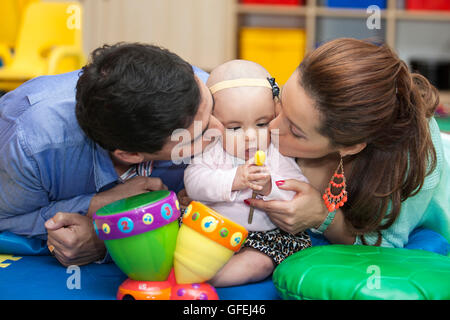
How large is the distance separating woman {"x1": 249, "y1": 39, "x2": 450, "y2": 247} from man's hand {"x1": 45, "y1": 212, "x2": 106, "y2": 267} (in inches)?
17.5

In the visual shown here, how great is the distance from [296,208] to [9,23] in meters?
3.15

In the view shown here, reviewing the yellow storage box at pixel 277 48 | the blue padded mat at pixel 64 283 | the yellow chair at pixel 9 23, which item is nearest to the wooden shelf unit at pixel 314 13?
the yellow storage box at pixel 277 48

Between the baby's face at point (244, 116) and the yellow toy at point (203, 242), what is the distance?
24cm

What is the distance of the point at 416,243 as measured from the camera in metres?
1.53

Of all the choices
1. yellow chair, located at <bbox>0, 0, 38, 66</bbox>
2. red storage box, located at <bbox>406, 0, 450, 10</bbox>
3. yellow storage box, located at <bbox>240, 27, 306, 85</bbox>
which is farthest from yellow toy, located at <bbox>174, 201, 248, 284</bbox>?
red storage box, located at <bbox>406, 0, 450, 10</bbox>

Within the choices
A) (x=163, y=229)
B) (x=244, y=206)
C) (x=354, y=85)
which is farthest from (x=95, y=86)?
(x=354, y=85)

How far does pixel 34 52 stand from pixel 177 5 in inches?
51.2

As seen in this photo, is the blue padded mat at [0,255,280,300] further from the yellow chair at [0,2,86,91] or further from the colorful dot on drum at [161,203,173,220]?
the yellow chair at [0,2,86,91]

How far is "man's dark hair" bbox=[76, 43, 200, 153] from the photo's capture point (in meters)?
1.14

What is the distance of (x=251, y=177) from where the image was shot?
1.17 m

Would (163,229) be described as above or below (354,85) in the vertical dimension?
below

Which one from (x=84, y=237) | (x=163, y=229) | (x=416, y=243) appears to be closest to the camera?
(x=163, y=229)

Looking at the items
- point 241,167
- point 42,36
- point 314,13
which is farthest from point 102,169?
point 314,13

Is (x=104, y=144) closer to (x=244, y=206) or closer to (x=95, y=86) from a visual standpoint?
(x=95, y=86)
